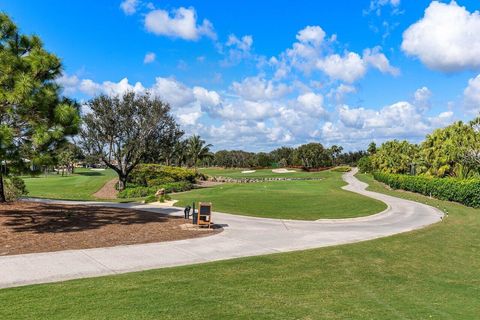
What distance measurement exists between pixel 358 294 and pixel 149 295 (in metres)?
4.54

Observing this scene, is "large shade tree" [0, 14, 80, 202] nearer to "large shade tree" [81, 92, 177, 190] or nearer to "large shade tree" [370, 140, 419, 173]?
"large shade tree" [81, 92, 177, 190]

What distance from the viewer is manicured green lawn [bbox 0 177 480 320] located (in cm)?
744

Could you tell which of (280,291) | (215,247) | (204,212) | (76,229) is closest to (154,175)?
(204,212)

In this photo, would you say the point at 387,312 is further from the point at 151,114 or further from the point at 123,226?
the point at 151,114

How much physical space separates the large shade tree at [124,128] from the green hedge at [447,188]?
2650cm

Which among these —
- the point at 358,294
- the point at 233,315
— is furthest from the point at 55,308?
the point at 358,294

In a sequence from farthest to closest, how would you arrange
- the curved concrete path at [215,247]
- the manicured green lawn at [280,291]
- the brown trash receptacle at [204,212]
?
the brown trash receptacle at [204,212] → the curved concrete path at [215,247] → the manicured green lawn at [280,291]

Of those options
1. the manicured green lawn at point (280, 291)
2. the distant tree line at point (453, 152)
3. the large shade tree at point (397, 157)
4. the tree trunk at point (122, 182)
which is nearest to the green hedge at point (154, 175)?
the tree trunk at point (122, 182)

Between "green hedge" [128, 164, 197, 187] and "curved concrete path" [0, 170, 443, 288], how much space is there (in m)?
25.0

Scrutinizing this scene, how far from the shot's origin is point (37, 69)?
13.6m

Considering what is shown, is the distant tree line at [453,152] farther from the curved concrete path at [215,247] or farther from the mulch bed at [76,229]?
the mulch bed at [76,229]

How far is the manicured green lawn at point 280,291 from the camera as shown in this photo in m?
7.44

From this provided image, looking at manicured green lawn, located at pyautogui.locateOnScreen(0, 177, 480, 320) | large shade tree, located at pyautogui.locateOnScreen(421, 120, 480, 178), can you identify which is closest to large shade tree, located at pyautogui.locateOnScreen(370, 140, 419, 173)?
large shade tree, located at pyautogui.locateOnScreen(421, 120, 480, 178)

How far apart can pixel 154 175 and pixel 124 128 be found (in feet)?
26.0
